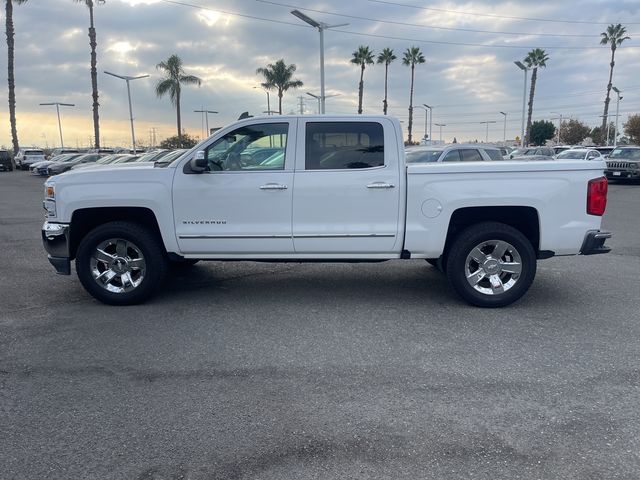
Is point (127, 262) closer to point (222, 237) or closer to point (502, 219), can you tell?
point (222, 237)

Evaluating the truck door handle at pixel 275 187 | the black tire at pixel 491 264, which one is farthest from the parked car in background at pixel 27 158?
the black tire at pixel 491 264

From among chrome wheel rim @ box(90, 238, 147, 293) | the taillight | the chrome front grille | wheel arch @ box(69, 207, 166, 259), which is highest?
the taillight

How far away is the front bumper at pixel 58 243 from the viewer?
5782 mm

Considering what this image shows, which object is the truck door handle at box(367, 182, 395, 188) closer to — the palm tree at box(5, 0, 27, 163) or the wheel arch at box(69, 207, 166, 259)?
the wheel arch at box(69, 207, 166, 259)

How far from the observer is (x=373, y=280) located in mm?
7043

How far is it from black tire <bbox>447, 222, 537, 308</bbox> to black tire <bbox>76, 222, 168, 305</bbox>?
320cm

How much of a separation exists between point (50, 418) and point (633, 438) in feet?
11.9

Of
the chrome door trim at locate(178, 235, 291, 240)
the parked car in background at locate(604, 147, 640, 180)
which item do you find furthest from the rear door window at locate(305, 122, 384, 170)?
the parked car in background at locate(604, 147, 640, 180)

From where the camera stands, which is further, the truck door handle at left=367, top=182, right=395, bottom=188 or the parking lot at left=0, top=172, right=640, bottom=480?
the truck door handle at left=367, top=182, right=395, bottom=188

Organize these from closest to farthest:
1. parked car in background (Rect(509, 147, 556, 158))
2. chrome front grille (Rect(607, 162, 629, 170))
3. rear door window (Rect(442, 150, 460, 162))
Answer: rear door window (Rect(442, 150, 460, 162)) < chrome front grille (Rect(607, 162, 629, 170)) < parked car in background (Rect(509, 147, 556, 158))

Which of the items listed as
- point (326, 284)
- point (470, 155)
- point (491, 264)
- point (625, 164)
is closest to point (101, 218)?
point (326, 284)

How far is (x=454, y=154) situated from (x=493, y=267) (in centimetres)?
909

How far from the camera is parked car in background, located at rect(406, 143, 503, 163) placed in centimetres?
1408

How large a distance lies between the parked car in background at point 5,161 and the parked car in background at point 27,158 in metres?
1.38
